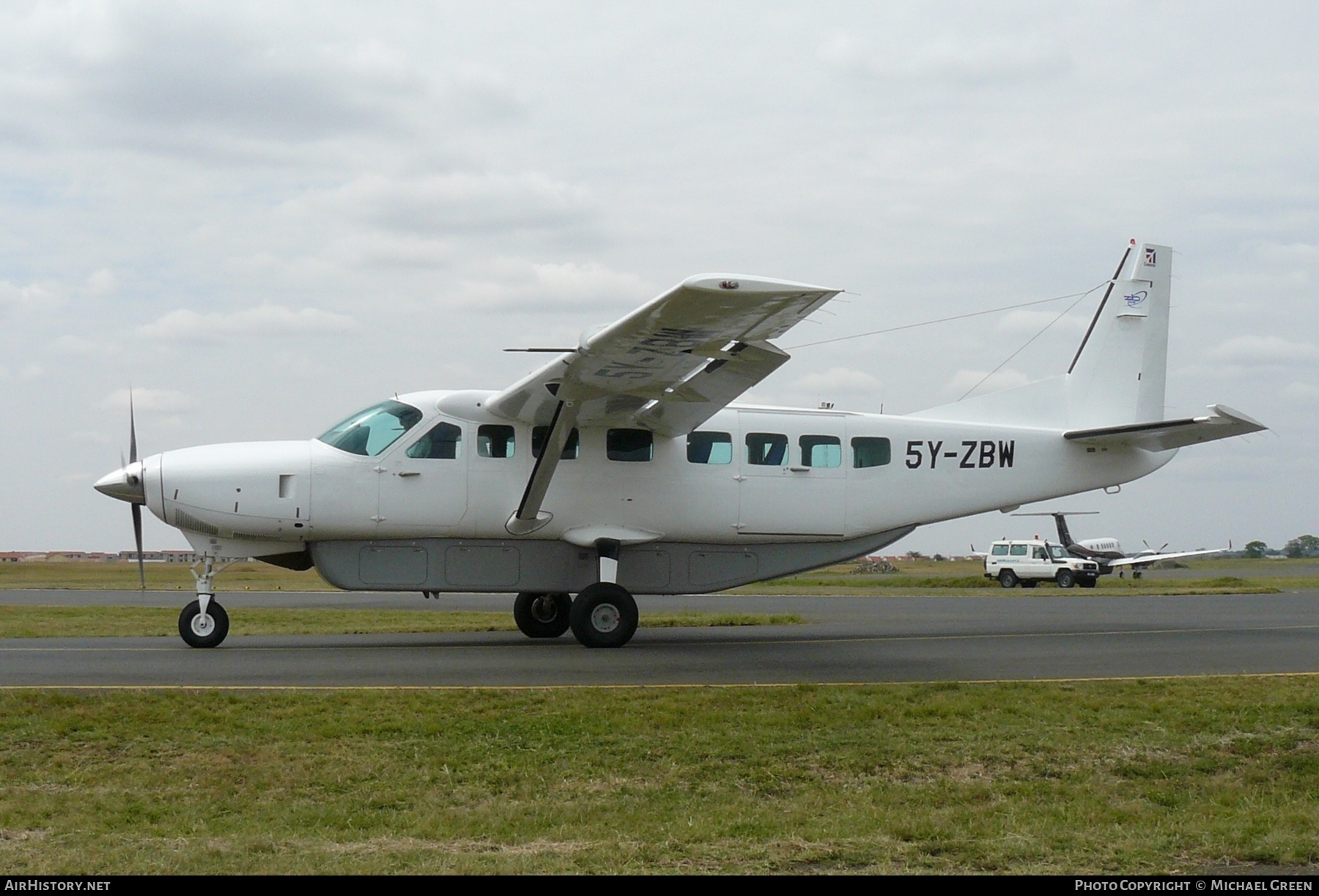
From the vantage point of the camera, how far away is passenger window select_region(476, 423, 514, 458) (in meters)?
16.2

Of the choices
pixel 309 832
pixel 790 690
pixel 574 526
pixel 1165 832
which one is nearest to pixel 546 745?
pixel 309 832

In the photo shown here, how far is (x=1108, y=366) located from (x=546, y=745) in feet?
42.5

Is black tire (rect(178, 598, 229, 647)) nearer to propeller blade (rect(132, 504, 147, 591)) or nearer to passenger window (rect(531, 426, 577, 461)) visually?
propeller blade (rect(132, 504, 147, 591))

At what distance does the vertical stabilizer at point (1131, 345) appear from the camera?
62.0ft

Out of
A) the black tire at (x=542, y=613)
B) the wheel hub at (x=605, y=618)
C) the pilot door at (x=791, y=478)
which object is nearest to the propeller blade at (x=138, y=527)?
the black tire at (x=542, y=613)

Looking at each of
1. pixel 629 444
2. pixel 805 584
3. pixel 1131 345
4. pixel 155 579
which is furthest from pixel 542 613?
pixel 155 579

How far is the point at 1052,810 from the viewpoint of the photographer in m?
7.75

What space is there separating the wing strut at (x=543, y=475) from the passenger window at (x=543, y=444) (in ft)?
0.35

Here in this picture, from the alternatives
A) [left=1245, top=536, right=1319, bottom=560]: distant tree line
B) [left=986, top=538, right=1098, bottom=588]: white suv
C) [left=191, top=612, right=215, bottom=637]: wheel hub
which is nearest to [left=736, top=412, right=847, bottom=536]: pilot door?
[left=191, top=612, right=215, bottom=637]: wheel hub

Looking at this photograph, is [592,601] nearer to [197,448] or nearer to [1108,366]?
[197,448]

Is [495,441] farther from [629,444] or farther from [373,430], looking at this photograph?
[629,444]

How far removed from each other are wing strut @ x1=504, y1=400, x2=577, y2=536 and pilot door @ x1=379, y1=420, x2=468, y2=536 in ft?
2.58

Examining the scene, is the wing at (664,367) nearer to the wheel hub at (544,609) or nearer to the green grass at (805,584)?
the wheel hub at (544,609)

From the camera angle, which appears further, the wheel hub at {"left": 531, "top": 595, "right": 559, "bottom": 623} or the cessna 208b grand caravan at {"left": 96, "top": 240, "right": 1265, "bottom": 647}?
the wheel hub at {"left": 531, "top": 595, "right": 559, "bottom": 623}
